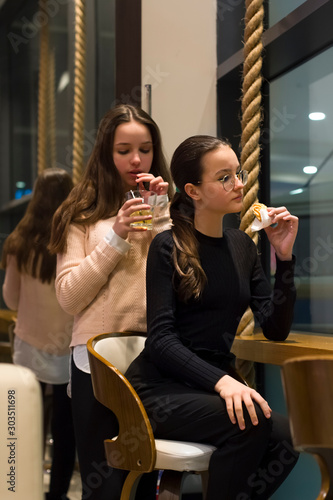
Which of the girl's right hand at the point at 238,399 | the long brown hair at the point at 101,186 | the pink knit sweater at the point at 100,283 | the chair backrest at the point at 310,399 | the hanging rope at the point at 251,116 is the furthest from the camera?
the hanging rope at the point at 251,116

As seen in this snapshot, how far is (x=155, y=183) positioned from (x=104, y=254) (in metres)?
0.25

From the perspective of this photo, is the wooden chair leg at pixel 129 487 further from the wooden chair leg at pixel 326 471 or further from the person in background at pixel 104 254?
the wooden chair leg at pixel 326 471

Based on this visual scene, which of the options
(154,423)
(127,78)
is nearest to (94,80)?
(127,78)

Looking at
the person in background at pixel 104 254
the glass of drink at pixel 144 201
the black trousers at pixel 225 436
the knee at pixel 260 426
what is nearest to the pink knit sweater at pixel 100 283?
the person in background at pixel 104 254

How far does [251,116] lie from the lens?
2.31 meters

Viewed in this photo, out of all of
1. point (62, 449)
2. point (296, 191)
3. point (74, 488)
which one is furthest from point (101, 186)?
point (74, 488)

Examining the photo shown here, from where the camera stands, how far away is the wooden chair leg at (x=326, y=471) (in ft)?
4.05

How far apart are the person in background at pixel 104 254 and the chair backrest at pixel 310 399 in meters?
0.86

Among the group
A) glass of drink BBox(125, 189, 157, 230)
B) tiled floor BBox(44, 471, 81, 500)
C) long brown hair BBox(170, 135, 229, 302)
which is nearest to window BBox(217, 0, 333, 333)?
long brown hair BBox(170, 135, 229, 302)

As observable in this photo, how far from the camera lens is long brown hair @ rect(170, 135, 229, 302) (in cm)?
183

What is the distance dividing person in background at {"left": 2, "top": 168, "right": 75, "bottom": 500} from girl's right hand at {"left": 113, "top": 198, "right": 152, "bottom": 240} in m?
1.28

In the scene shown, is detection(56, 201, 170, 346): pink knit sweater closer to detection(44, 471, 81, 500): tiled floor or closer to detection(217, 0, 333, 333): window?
detection(217, 0, 333, 333): window

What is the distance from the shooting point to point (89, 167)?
222 centimetres

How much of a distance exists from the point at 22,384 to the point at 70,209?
4.32 ft
